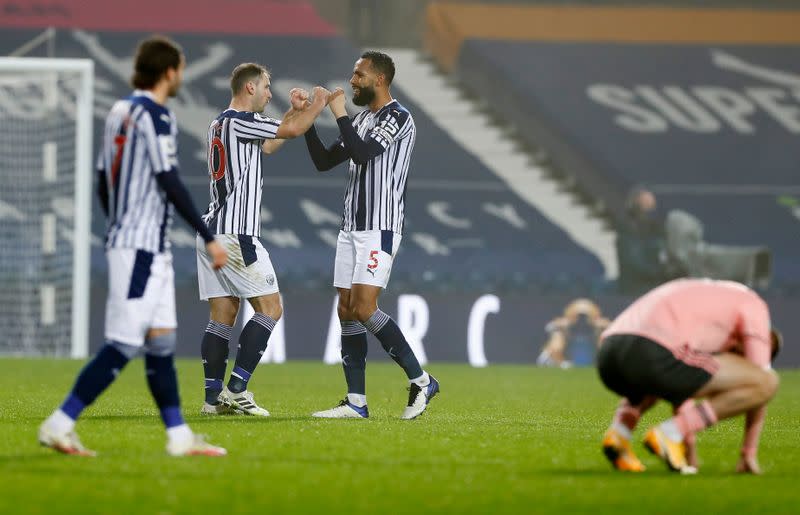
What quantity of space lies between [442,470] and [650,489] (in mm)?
802

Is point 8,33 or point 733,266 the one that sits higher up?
point 8,33

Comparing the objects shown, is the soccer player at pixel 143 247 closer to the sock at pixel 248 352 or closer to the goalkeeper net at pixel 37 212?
the sock at pixel 248 352

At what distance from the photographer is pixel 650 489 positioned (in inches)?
190

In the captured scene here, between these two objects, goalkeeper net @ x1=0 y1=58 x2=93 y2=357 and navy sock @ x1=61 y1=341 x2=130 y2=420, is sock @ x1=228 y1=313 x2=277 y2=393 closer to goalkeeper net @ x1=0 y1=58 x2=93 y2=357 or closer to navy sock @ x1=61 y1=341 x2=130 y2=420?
navy sock @ x1=61 y1=341 x2=130 y2=420

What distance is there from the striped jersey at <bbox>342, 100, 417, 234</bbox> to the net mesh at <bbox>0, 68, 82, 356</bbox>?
824cm

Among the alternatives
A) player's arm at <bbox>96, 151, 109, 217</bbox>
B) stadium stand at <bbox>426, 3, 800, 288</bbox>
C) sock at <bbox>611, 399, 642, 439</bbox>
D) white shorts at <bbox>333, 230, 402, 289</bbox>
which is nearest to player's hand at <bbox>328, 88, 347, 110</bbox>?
white shorts at <bbox>333, 230, 402, 289</bbox>

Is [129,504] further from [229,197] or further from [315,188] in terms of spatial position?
[315,188]

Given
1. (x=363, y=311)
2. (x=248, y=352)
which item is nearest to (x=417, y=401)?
(x=363, y=311)

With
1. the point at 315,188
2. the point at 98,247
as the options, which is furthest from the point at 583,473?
the point at 315,188

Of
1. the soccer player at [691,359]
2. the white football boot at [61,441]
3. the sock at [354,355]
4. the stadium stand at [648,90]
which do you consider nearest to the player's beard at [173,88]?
the white football boot at [61,441]

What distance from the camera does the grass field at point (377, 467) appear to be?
4395mm

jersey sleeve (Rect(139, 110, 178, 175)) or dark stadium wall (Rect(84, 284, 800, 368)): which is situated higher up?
jersey sleeve (Rect(139, 110, 178, 175))

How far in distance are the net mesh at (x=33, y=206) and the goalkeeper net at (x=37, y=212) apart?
0.04 ft

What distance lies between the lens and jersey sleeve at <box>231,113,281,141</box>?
25.6 ft
